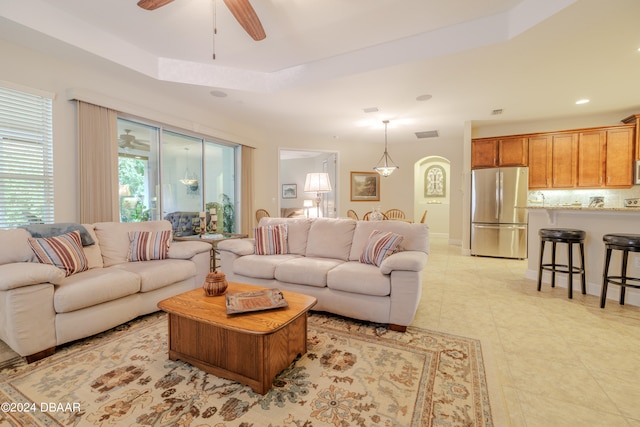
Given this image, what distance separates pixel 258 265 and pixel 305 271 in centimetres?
55

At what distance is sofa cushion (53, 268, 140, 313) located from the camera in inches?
79.9

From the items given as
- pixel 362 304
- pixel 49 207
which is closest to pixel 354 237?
pixel 362 304

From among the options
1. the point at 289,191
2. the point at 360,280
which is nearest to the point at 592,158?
the point at 360,280

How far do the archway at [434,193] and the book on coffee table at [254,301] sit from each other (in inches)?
292

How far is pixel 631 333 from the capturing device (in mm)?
2311

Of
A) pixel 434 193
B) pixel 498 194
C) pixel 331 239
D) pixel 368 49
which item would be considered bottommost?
pixel 331 239

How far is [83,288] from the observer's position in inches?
83.4

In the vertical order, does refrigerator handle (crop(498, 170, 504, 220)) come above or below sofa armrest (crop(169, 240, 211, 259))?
above

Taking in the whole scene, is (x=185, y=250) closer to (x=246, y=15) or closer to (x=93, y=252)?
(x=93, y=252)

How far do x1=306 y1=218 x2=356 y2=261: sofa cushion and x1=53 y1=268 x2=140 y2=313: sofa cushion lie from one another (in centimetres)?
176

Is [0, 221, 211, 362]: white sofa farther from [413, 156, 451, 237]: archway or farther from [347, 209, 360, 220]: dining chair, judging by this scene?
[413, 156, 451, 237]: archway

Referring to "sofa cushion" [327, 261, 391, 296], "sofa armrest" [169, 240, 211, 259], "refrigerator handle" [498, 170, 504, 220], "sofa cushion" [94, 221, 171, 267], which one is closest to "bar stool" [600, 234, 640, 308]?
"sofa cushion" [327, 261, 391, 296]

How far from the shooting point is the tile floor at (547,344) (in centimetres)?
148

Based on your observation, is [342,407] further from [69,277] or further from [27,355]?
[69,277]
